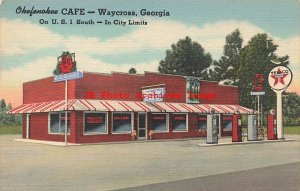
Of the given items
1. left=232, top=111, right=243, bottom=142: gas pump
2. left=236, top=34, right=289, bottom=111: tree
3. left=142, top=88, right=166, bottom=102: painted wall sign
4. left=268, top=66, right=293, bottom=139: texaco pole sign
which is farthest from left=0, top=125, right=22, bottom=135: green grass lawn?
left=268, top=66, right=293, bottom=139: texaco pole sign

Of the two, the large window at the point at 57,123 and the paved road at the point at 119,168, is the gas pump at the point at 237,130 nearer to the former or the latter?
the paved road at the point at 119,168

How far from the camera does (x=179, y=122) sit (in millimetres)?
26922

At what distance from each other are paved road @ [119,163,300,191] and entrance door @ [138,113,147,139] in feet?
45.3

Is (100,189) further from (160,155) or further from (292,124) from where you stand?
(292,124)

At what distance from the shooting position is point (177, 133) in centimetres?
2658

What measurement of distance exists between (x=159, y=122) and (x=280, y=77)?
301 inches

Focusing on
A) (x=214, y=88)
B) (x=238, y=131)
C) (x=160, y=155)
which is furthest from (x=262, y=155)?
(x=214, y=88)

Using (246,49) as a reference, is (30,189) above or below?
below

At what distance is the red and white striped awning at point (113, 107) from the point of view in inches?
843

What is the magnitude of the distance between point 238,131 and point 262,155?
6967mm

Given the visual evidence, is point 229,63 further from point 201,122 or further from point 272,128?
point 272,128

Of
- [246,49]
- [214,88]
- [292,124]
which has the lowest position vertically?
[292,124]

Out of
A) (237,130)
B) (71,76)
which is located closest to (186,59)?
(237,130)

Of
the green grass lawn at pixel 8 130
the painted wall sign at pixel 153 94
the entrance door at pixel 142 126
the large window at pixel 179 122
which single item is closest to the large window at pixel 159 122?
the entrance door at pixel 142 126
